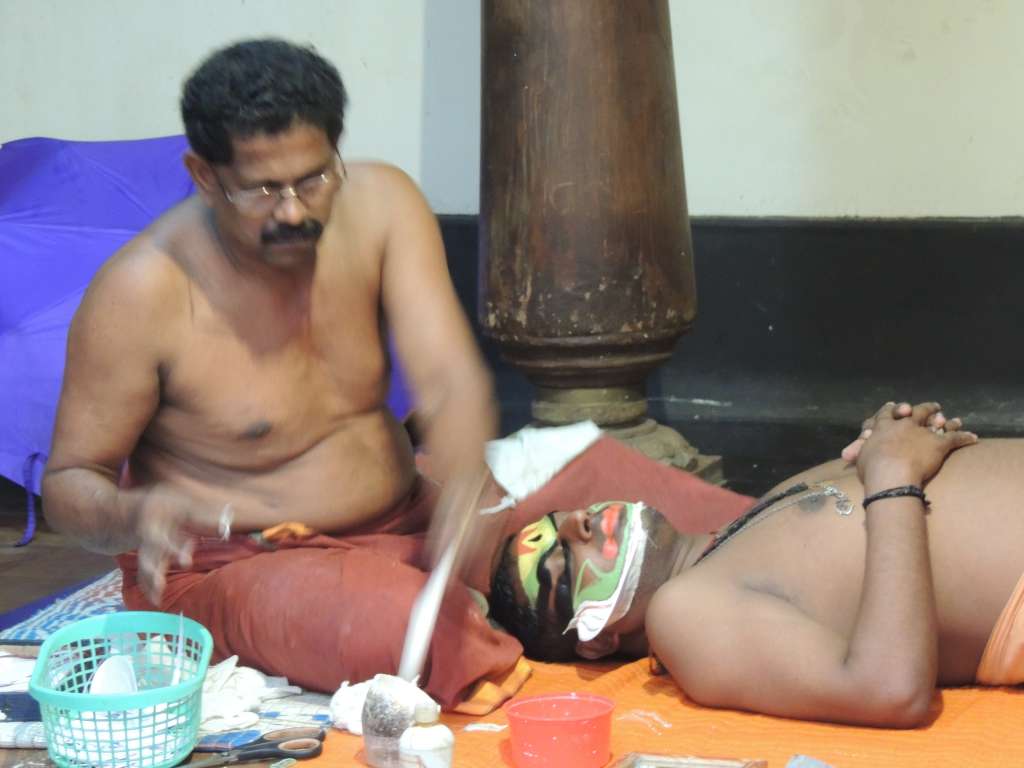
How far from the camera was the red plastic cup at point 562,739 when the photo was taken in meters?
2.44

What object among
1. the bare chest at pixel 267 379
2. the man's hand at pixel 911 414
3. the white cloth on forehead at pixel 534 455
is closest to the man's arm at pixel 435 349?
the bare chest at pixel 267 379

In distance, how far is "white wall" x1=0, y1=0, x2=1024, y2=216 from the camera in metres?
4.56

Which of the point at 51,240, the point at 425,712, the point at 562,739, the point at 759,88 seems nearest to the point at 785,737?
the point at 562,739

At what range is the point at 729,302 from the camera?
4.95 metres

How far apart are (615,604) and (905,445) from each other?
64cm

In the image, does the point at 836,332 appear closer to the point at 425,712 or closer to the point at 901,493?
the point at 901,493

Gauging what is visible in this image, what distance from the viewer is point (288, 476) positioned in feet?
9.73

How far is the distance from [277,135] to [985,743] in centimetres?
160

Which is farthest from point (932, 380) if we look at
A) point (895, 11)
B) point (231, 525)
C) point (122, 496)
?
point (122, 496)

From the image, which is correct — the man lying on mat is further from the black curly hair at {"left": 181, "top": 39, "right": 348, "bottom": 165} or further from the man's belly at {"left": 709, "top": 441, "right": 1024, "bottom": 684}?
the black curly hair at {"left": 181, "top": 39, "right": 348, "bottom": 165}

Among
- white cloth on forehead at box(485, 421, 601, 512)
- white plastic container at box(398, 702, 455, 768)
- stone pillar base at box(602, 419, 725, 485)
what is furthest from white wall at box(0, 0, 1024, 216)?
white plastic container at box(398, 702, 455, 768)

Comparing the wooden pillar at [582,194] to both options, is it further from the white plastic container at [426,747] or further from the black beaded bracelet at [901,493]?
the white plastic container at [426,747]

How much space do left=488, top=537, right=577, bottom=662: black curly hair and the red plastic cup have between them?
45cm

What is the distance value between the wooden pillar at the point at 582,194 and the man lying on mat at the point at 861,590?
Result: 3.67 feet
